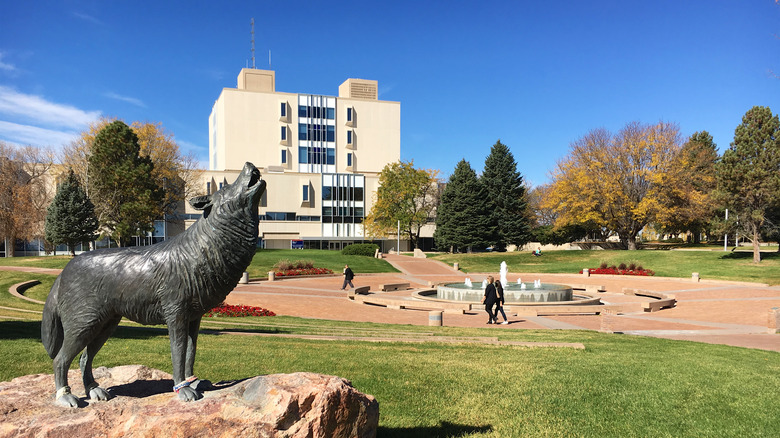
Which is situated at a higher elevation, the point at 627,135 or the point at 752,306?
the point at 627,135

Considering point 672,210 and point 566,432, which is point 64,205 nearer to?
point 566,432

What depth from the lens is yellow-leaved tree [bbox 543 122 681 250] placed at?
1885 inches

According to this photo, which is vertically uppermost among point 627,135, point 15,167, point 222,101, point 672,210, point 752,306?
point 222,101

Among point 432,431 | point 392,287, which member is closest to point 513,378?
point 432,431

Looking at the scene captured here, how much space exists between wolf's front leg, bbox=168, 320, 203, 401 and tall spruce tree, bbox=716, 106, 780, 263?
136 ft

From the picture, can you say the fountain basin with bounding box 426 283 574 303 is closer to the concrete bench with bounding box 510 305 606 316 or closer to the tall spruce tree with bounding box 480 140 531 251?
the concrete bench with bounding box 510 305 606 316

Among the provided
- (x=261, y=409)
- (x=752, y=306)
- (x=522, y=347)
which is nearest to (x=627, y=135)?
(x=752, y=306)

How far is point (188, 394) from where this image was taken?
4309 mm

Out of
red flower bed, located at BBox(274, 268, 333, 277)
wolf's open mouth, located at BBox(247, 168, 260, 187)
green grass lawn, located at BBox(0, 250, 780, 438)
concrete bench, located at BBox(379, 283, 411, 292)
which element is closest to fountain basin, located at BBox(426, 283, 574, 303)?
concrete bench, located at BBox(379, 283, 411, 292)

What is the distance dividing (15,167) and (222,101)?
101 ft

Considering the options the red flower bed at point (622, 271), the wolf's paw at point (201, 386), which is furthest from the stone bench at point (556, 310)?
the red flower bed at point (622, 271)

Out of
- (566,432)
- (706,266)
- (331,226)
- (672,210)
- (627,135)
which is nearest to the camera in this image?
(566,432)

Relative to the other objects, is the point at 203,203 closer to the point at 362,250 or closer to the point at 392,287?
the point at 392,287

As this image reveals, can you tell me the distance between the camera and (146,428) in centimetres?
382
